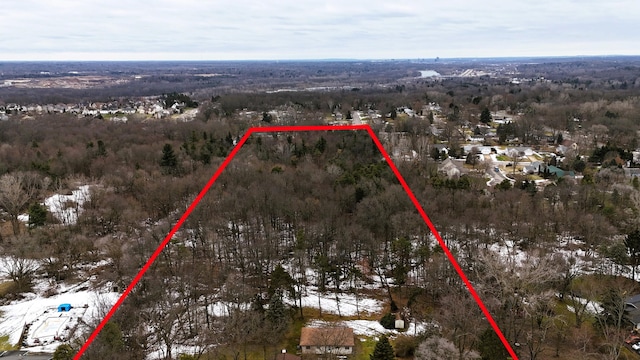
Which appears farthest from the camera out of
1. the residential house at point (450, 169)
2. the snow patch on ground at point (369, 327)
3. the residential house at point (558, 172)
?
the residential house at point (558, 172)

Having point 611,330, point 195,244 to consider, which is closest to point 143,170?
point 195,244

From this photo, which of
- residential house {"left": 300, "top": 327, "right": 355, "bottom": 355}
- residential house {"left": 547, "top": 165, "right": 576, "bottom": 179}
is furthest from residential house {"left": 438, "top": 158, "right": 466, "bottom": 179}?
residential house {"left": 300, "top": 327, "right": 355, "bottom": 355}

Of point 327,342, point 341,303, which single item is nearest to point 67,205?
point 341,303

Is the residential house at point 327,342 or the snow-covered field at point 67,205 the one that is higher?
the snow-covered field at point 67,205

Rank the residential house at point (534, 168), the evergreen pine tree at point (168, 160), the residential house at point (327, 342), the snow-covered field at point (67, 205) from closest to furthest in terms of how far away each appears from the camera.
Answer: the residential house at point (327, 342), the snow-covered field at point (67, 205), the evergreen pine tree at point (168, 160), the residential house at point (534, 168)

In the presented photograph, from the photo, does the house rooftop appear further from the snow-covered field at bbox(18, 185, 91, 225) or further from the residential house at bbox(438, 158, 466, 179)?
the residential house at bbox(438, 158, 466, 179)

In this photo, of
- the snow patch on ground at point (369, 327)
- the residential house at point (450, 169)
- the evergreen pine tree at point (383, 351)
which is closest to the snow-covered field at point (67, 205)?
the snow patch on ground at point (369, 327)

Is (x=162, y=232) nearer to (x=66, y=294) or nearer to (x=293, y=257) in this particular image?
(x=66, y=294)

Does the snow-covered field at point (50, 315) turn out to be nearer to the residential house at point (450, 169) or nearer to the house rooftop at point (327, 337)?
the house rooftop at point (327, 337)

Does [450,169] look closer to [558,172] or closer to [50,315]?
[558,172]
